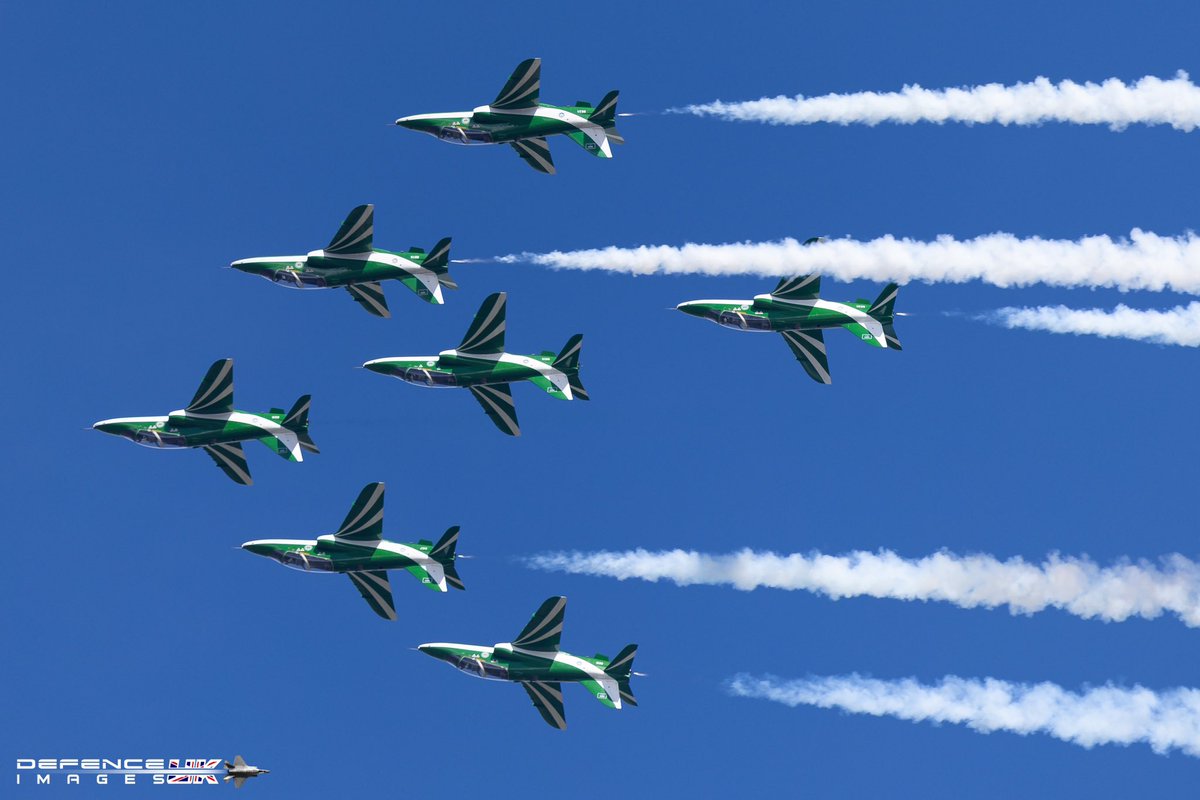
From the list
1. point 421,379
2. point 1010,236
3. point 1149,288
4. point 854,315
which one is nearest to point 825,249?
point 854,315

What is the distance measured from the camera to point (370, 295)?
3932 inches

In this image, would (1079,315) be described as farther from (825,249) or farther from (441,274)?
(441,274)

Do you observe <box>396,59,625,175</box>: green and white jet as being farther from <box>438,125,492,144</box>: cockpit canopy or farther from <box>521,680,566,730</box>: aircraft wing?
<box>521,680,566,730</box>: aircraft wing

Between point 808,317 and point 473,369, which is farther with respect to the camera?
point 473,369

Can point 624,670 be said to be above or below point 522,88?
below

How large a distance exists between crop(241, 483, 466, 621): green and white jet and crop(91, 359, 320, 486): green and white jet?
4665mm

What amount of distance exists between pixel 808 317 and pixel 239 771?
41.5 metres

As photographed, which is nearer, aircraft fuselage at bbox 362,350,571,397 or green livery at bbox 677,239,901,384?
green livery at bbox 677,239,901,384

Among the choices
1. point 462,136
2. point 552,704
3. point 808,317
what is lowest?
point 552,704

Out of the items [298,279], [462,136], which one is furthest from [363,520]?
[462,136]

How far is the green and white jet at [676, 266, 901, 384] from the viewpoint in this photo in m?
96.0

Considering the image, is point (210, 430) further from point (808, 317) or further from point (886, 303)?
point (886, 303)

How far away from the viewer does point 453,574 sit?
98250 millimetres

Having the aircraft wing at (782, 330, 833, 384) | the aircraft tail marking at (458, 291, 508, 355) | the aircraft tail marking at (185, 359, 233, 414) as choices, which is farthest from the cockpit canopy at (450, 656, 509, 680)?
the aircraft wing at (782, 330, 833, 384)
